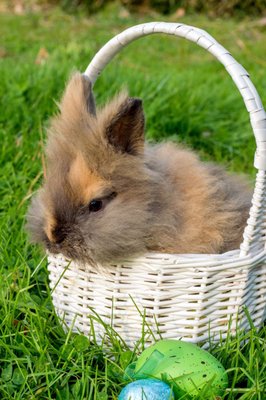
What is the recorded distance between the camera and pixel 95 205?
7.56ft

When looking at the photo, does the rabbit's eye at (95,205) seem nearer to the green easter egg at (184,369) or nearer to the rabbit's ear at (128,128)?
the rabbit's ear at (128,128)

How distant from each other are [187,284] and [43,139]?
1.92 metres

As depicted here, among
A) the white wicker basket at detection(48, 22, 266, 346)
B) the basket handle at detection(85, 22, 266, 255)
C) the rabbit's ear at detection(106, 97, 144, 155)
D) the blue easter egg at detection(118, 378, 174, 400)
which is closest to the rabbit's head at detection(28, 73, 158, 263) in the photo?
the rabbit's ear at detection(106, 97, 144, 155)

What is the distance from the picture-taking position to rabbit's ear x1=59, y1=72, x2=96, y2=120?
2.48m

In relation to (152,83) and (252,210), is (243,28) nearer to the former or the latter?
(152,83)

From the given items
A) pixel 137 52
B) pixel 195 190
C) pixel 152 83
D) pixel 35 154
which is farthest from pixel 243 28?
pixel 195 190

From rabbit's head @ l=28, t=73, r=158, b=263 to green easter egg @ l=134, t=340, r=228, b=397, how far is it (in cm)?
39

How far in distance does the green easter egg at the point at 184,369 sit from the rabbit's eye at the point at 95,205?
54 centimetres

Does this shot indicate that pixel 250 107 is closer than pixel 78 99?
Yes

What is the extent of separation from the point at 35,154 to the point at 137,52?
4.18 m

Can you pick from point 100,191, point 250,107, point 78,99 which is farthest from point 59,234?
point 250,107

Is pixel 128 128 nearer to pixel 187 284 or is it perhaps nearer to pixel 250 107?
pixel 250 107

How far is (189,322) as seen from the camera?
7.70 ft

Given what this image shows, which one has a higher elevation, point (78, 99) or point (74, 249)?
point (78, 99)
